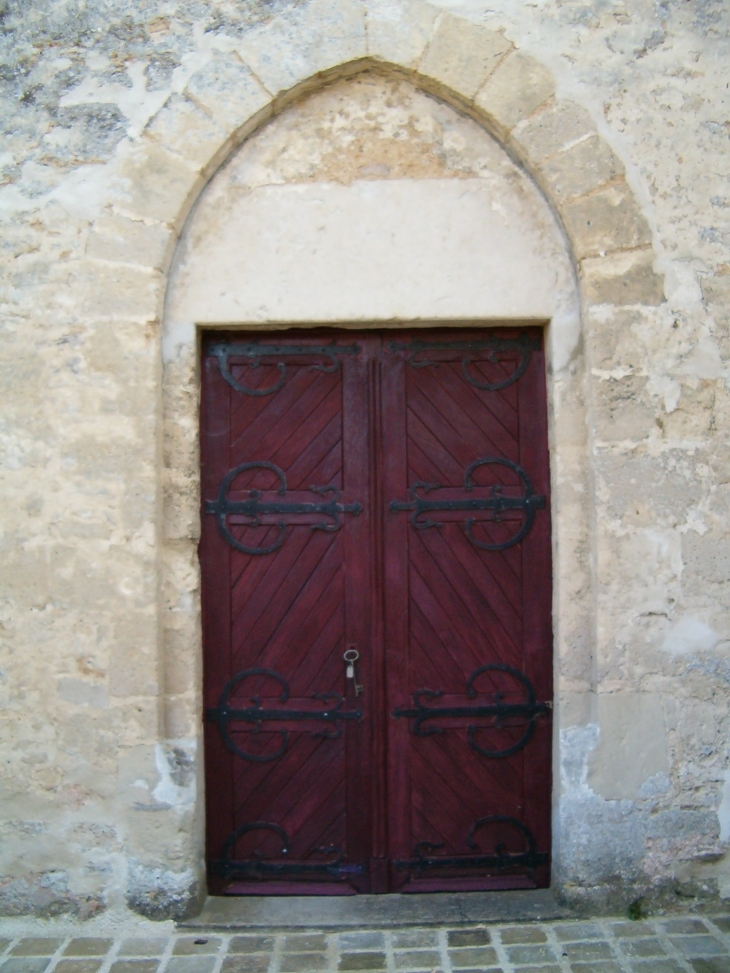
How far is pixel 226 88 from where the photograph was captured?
10.9 feet

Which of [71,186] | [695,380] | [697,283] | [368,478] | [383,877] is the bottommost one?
[383,877]

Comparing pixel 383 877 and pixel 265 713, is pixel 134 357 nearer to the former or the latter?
pixel 265 713

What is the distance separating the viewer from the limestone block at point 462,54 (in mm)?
3330

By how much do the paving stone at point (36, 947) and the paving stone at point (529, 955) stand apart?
170 centimetres

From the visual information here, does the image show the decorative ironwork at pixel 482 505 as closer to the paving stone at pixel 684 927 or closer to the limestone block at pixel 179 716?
the limestone block at pixel 179 716

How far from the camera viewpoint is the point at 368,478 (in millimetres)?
3543

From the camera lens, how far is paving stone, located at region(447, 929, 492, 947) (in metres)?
3.13

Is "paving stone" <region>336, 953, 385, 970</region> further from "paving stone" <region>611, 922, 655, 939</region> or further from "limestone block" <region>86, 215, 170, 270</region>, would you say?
"limestone block" <region>86, 215, 170, 270</region>

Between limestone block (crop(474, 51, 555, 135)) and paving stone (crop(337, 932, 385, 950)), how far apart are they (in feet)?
10.5

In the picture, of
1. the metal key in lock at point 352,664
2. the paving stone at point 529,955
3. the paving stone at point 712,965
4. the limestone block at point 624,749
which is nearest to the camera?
the paving stone at point 712,965

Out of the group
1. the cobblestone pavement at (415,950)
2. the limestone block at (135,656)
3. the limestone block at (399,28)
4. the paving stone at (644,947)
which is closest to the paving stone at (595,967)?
the cobblestone pavement at (415,950)

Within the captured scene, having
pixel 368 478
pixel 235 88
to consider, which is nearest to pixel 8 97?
pixel 235 88

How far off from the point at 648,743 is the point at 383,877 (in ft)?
4.09

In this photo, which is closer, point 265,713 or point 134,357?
point 134,357
